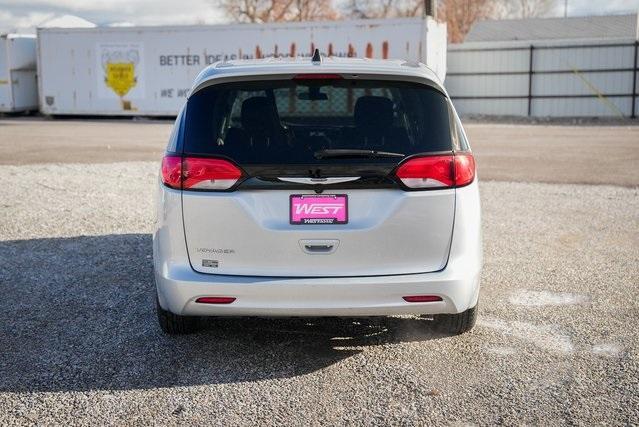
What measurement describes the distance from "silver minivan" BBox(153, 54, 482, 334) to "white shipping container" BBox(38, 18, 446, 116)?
69.3 feet

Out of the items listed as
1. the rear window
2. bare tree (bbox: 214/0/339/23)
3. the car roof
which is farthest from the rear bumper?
bare tree (bbox: 214/0/339/23)

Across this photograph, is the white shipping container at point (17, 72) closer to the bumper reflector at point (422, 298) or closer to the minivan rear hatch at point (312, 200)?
the minivan rear hatch at point (312, 200)

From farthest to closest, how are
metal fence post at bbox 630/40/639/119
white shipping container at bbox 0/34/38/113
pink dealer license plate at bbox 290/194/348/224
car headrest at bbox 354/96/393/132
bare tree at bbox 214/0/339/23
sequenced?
1. bare tree at bbox 214/0/339/23
2. white shipping container at bbox 0/34/38/113
3. metal fence post at bbox 630/40/639/119
4. car headrest at bbox 354/96/393/132
5. pink dealer license plate at bbox 290/194/348/224

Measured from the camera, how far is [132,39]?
27938 mm

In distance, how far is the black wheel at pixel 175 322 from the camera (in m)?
4.55

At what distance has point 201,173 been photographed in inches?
161

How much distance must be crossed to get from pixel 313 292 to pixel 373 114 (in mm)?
1031

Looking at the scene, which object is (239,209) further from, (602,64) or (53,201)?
(602,64)

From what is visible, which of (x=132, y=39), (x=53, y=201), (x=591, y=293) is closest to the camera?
(x=591, y=293)

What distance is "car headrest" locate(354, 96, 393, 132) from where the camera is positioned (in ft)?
14.0

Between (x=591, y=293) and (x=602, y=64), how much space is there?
25.4 m

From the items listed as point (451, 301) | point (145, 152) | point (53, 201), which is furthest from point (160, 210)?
point (145, 152)

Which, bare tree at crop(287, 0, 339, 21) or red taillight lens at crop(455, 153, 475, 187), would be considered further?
bare tree at crop(287, 0, 339, 21)

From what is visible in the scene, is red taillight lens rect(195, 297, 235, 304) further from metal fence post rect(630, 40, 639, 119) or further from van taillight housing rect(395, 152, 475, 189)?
metal fence post rect(630, 40, 639, 119)
